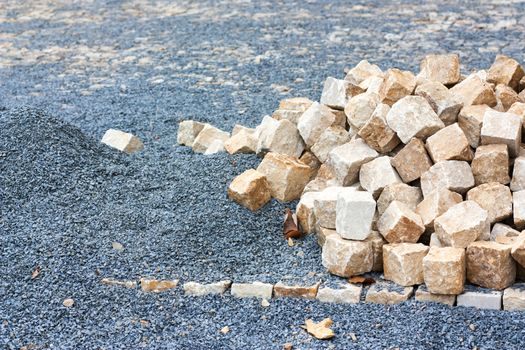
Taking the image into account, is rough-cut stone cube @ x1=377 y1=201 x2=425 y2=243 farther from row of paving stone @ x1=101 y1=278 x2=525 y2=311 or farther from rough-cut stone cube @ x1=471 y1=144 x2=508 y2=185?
rough-cut stone cube @ x1=471 y1=144 x2=508 y2=185

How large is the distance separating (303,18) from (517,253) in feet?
26.3

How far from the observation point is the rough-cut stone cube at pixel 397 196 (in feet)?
15.4

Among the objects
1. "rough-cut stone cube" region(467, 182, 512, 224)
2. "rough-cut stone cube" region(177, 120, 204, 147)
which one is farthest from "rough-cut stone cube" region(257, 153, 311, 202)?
"rough-cut stone cube" region(177, 120, 204, 147)

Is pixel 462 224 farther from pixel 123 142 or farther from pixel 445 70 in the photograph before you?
pixel 123 142

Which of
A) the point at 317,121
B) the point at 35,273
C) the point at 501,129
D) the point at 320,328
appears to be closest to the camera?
the point at 320,328

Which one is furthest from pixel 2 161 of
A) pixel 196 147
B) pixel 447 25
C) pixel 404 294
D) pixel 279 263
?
pixel 447 25

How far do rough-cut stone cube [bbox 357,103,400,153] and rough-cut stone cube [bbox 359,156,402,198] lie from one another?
12 centimetres

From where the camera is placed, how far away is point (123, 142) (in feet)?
21.4

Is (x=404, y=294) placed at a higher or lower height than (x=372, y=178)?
lower

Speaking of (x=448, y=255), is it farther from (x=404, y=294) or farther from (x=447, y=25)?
(x=447, y=25)

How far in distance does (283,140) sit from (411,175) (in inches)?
42.0

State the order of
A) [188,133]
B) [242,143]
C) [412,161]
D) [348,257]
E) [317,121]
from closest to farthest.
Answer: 1. [348,257]
2. [412,161]
3. [317,121]
4. [242,143]
5. [188,133]

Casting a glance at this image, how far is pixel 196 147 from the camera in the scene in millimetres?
6469

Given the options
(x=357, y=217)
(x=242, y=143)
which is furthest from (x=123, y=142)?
(x=357, y=217)
